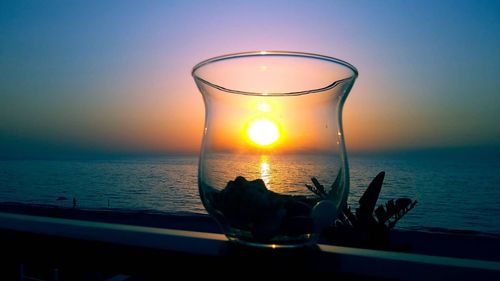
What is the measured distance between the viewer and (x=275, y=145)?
22.2 inches

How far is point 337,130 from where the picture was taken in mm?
611

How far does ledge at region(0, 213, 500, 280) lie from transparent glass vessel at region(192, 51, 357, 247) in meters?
0.05

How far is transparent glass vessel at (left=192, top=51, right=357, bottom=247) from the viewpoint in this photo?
53 cm

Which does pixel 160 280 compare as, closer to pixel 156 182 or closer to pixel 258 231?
pixel 258 231

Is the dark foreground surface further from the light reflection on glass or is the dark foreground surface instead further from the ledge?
the light reflection on glass

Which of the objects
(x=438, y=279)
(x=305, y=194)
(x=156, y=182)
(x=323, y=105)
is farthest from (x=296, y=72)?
(x=156, y=182)

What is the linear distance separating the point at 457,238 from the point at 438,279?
19266 mm

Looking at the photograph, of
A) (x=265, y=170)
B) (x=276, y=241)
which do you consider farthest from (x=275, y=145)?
(x=276, y=241)

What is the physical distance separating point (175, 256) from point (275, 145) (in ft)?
0.74

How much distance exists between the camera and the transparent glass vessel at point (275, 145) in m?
0.53

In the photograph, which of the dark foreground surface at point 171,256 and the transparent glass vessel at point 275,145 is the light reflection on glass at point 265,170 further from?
the dark foreground surface at point 171,256

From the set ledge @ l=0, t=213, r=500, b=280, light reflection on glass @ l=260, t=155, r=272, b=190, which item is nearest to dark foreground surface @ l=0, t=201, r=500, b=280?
ledge @ l=0, t=213, r=500, b=280

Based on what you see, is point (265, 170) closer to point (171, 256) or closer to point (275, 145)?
point (275, 145)

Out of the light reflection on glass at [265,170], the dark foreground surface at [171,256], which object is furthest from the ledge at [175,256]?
the light reflection on glass at [265,170]
